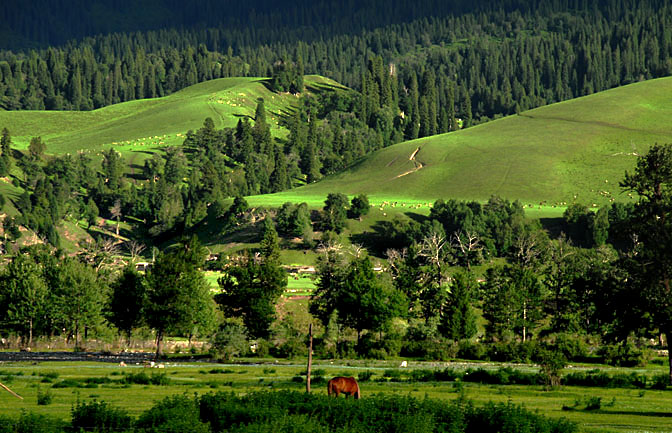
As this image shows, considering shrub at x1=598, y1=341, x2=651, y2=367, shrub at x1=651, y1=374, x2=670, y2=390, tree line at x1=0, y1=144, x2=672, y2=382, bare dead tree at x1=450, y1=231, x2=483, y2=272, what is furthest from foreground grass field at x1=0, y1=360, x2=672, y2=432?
bare dead tree at x1=450, y1=231, x2=483, y2=272

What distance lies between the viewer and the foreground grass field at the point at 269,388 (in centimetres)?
4978

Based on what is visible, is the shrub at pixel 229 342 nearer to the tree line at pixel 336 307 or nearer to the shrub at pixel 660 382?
the tree line at pixel 336 307

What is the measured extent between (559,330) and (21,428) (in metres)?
81.0

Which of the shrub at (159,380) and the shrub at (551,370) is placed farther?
the shrub at (159,380)

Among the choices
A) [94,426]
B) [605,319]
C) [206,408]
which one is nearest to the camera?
[94,426]

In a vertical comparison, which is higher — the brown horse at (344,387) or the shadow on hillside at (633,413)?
the brown horse at (344,387)

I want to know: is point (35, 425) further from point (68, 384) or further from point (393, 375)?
point (393, 375)

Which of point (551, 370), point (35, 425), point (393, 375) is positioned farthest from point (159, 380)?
point (35, 425)

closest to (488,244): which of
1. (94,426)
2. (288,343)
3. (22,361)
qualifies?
(288,343)

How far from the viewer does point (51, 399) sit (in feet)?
178

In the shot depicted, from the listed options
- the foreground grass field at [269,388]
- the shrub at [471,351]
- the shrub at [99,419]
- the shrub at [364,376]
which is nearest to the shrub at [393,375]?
the foreground grass field at [269,388]

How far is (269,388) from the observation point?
198 feet

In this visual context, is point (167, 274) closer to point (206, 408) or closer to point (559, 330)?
point (559, 330)

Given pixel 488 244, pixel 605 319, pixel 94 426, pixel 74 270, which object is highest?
pixel 488 244
